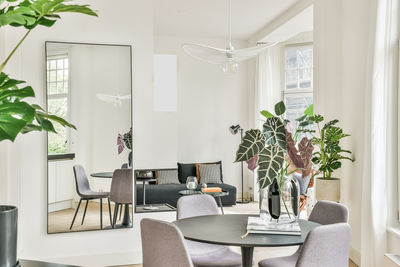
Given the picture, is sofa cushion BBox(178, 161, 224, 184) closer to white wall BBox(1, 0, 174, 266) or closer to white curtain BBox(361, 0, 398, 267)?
white wall BBox(1, 0, 174, 266)

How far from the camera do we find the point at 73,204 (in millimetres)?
4016

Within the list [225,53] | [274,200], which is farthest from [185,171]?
[274,200]

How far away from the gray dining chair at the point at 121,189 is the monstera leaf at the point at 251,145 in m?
1.85

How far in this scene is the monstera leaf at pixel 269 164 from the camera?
2533 mm

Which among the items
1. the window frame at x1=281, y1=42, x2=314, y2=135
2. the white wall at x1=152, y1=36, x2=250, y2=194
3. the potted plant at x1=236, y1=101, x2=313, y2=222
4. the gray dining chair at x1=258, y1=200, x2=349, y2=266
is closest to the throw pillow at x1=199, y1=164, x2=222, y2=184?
the white wall at x1=152, y1=36, x2=250, y2=194

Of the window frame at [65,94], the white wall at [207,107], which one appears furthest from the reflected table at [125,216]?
the white wall at [207,107]

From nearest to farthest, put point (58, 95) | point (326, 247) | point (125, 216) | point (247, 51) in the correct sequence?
point (326, 247) → point (58, 95) → point (125, 216) → point (247, 51)

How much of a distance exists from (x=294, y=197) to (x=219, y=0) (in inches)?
155

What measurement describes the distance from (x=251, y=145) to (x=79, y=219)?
7.13ft

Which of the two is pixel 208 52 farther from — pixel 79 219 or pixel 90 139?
pixel 79 219

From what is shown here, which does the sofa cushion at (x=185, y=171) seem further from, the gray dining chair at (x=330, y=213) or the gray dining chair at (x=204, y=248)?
the gray dining chair at (x=330, y=213)

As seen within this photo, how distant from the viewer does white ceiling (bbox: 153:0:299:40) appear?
6.04m

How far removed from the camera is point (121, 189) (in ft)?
13.7

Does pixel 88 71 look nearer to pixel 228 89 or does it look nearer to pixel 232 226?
pixel 232 226
